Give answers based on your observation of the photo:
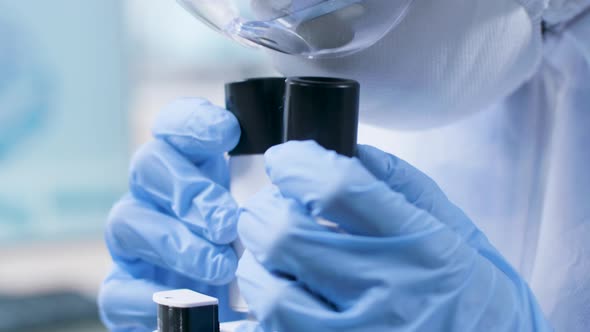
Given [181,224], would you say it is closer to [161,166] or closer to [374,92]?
[161,166]

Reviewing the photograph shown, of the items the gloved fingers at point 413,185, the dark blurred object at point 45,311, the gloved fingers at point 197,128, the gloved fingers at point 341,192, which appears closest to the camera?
the gloved fingers at point 341,192

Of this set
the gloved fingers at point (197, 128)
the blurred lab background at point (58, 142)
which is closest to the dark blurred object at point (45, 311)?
the blurred lab background at point (58, 142)

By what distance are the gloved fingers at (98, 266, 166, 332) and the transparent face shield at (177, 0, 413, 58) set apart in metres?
0.33

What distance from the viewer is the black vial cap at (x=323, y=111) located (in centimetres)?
52

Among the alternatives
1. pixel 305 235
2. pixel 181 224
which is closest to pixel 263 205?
pixel 305 235

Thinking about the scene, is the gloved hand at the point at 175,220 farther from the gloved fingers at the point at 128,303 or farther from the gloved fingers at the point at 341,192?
the gloved fingers at the point at 341,192

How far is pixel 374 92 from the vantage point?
715 millimetres

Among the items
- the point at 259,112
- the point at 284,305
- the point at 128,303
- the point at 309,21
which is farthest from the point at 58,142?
the point at 284,305

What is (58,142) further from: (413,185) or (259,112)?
(413,185)

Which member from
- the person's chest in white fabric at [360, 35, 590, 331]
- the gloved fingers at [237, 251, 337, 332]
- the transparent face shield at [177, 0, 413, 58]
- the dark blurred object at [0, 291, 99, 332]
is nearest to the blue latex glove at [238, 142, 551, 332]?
the gloved fingers at [237, 251, 337, 332]

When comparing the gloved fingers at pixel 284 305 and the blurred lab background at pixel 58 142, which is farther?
the blurred lab background at pixel 58 142

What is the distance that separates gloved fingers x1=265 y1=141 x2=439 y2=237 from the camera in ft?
1.62

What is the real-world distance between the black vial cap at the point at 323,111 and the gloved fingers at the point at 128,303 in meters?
0.36

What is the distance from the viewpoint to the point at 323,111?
20.7 inches
